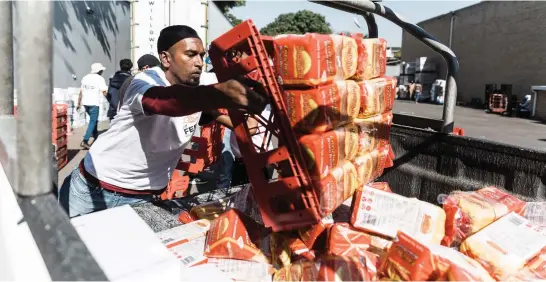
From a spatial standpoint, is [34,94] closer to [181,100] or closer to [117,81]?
[181,100]

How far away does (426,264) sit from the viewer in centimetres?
171

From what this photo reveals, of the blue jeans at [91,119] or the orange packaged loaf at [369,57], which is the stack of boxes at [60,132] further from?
the orange packaged loaf at [369,57]

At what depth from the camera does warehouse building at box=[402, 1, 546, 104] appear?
25328 mm

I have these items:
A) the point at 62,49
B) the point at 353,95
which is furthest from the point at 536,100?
the point at 353,95

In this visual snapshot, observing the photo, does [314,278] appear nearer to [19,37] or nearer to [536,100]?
[19,37]

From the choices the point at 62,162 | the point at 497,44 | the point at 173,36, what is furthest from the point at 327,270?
the point at 497,44

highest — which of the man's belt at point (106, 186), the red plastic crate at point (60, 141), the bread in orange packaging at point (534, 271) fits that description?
the man's belt at point (106, 186)

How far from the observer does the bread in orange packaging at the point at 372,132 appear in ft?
8.23

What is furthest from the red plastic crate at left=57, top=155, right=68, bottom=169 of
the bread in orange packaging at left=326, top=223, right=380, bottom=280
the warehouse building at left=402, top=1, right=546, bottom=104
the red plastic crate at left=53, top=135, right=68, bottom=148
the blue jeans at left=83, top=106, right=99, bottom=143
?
the warehouse building at left=402, top=1, right=546, bottom=104

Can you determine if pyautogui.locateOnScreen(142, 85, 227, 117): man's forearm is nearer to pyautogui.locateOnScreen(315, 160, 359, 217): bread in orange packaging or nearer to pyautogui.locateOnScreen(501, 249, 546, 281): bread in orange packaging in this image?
pyautogui.locateOnScreen(315, 160, 359, 217): bread in orange packaging

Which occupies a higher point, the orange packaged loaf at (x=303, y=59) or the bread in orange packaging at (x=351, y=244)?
the orange packaged loaf at (x=303, y=59)

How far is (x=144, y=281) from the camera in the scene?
3.89ft

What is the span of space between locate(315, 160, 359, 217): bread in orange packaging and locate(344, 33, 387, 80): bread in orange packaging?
555 millimetres

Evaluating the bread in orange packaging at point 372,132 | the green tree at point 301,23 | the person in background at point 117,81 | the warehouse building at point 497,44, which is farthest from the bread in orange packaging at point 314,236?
the green tree at point 301,23
